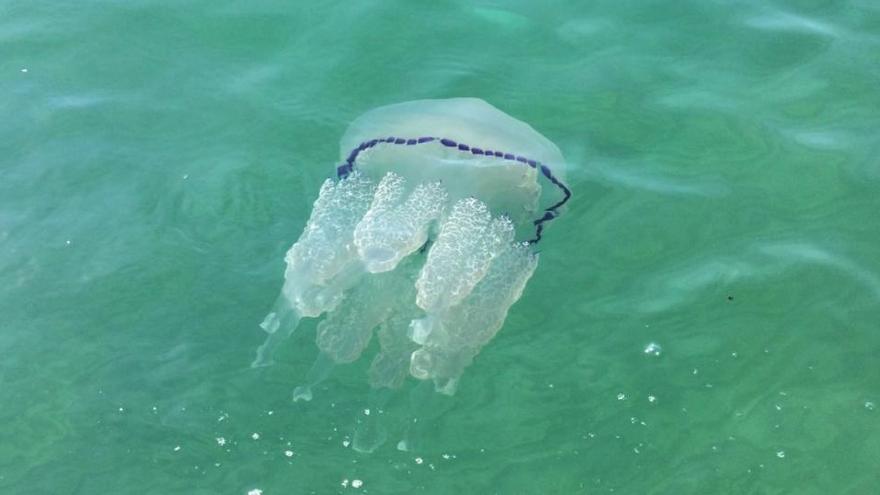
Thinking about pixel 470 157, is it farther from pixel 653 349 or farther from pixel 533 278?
pixel 653 349

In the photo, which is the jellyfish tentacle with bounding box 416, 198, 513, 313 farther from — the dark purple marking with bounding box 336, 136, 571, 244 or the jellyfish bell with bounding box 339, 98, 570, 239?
the dark purple marking with bounding box 336, 136, 571, 244

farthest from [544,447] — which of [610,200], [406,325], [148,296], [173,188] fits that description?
[173,188]

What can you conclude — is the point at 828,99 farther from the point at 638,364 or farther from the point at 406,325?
the point at 406,325

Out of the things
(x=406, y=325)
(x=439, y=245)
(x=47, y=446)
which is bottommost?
(x=47, y=446)

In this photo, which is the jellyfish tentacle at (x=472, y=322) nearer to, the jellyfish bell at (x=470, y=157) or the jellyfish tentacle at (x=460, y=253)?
the jellyfish tentacle at (x=460, y=253)

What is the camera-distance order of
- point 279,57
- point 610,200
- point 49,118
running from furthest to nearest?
point 279,57
point 49,118
point 610,200

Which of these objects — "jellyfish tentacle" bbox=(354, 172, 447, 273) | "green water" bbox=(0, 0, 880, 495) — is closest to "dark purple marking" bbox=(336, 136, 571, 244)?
"green water" bbox=(0, 0, 880, 495)

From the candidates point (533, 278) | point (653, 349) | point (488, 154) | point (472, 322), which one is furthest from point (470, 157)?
point (653, 349)
